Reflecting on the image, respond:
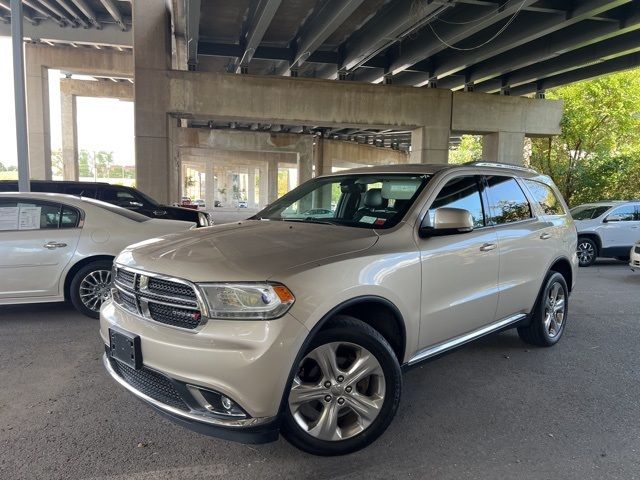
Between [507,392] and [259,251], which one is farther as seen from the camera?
[507,392]

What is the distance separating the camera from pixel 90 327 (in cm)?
541

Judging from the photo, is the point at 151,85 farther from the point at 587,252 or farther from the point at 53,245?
the point at 587,252

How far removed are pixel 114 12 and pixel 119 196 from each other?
1070cm

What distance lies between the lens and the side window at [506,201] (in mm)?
4180

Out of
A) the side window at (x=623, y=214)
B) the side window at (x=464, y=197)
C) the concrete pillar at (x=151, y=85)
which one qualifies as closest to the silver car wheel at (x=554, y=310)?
the side window at (x=464, y=197)

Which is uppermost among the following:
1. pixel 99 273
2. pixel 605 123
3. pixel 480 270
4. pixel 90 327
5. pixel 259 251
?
pixel 605 123

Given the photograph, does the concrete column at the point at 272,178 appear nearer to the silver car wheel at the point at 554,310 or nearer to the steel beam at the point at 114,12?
the steel beam at the point at 114,12

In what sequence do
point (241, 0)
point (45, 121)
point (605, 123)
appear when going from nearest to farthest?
point (241, 0), point (605, 123), point (45, 121)

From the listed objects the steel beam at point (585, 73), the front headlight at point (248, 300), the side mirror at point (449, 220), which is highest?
the steel beam at point (585, 73)

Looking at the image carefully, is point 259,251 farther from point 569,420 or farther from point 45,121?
point 45,121

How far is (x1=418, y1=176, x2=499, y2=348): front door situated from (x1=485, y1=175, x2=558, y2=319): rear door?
0.51 feet

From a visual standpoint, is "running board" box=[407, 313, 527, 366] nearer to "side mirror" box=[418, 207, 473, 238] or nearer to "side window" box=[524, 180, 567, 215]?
"side mirror" box=[418, 207, 473, 238]

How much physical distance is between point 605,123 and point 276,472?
66.8 feet

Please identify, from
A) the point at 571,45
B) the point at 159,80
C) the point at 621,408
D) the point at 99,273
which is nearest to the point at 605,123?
the point at 571,45
